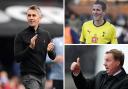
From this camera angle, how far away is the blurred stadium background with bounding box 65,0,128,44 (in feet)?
9.82

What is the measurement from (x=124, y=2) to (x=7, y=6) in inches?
25.8

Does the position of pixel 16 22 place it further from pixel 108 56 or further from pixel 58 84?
pixel 108 56

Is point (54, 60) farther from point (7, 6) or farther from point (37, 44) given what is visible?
point (7, 6)

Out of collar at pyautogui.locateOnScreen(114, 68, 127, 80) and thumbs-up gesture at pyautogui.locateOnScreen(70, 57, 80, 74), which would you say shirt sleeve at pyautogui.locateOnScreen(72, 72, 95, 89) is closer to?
thumbs-up gesture at pyautogui.locateOnScreen(70, 57, 80, 74)

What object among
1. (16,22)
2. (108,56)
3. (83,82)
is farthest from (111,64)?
(16,22)

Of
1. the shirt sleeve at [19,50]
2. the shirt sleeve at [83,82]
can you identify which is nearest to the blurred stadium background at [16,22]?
the shirt sleeve at [19,50]

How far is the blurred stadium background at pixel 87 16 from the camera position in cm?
299

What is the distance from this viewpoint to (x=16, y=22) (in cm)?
300

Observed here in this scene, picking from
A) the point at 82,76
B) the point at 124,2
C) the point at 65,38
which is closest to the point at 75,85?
the point at 82,76

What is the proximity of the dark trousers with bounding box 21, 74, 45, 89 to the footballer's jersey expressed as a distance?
32 centimetres

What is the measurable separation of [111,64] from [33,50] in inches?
17.1

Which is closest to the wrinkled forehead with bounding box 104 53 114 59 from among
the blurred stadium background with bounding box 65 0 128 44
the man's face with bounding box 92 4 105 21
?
the blurred stadium background with bounding box 65 0 128 44

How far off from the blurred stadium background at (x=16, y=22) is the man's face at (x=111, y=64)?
29 cm

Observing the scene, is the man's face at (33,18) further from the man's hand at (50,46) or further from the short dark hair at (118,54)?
the short dark hair at (118,54)
